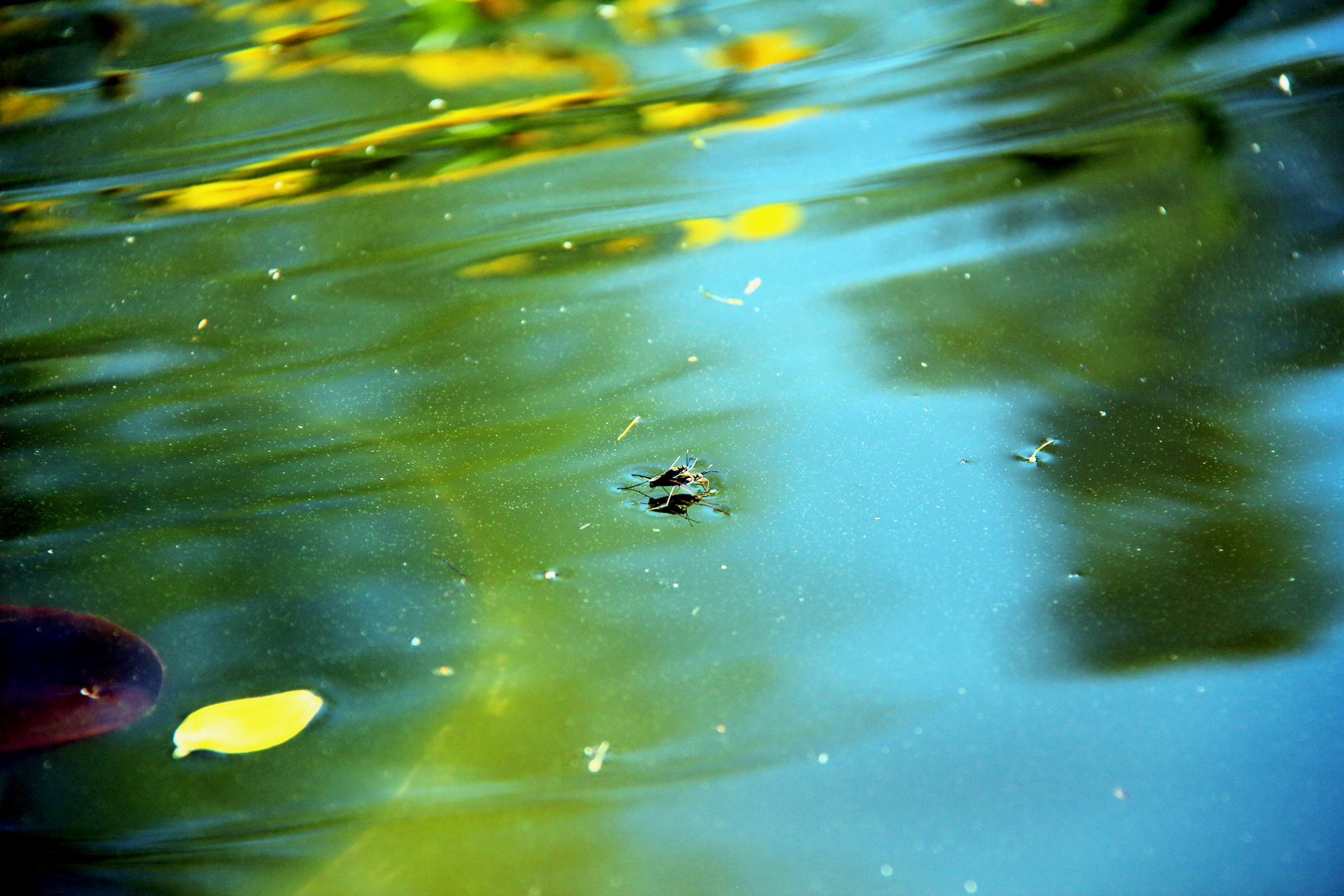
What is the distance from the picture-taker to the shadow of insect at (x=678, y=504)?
4.09 ft

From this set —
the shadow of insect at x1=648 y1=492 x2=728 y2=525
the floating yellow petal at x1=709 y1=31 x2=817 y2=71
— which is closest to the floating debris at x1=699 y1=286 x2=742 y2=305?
the shadow of insect at x1=648 y1=492 x2=728 y2=525

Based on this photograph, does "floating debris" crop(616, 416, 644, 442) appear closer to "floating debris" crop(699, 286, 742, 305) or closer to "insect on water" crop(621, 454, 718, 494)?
"insect on water" crop(621, 454, 718, 494)

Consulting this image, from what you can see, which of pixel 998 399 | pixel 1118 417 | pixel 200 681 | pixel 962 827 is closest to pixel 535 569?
pixel 200 681

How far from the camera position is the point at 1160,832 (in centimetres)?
94

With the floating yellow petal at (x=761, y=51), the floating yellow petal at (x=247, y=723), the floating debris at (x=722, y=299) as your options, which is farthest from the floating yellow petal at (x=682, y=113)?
the floating yellow petal at (x=247, y=723)

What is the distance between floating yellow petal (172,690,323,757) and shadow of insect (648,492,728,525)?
45 cm

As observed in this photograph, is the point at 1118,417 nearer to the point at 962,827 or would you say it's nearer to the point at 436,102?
the point at 962,827

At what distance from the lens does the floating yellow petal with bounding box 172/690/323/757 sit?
103 centimetres

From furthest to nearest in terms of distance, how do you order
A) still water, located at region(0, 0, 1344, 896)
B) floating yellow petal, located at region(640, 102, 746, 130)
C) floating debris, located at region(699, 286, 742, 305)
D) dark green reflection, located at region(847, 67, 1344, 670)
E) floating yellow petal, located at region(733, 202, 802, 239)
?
floating yellow petal, located at region(640, 102, 746, 130), floating yellow petal, located at region(733, 202, 802, 239), floating debris, located at region(699, 286, 742, 305), dark green reflection, located at region(847, 67, 1344, 670), still water, located at region(0, 0, 1344, 896)

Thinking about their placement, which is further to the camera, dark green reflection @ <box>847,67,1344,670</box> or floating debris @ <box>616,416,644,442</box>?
floating debris @ <box>616,416,644,442</box>

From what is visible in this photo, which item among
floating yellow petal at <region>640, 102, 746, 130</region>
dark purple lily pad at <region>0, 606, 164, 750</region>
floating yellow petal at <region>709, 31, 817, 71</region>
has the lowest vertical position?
dark purple lily pad at <region>0, 606, 164, 750</region>

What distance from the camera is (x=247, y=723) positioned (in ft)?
3.43

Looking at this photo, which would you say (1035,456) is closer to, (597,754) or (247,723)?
(597,754)

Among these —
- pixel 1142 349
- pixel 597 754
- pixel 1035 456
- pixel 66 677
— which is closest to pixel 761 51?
pixel 1142 349
